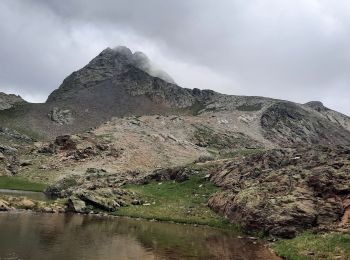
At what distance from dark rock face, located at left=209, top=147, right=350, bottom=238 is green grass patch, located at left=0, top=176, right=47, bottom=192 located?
186 ft

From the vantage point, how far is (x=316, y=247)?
127 ft

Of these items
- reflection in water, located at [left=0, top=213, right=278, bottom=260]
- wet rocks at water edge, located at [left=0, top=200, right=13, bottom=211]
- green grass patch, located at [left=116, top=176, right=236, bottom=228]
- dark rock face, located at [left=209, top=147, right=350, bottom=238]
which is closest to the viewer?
reflection in water, located at [left=0, top=213, right=278, bottom=260]

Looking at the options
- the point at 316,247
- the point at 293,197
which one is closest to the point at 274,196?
the point at 293,197

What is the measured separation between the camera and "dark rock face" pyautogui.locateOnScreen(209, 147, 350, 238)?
49281 millimetres

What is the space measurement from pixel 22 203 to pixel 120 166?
72658 millimetres

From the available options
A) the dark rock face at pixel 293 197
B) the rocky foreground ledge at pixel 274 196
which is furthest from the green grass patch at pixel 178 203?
the dark rock face at pixel 293 197

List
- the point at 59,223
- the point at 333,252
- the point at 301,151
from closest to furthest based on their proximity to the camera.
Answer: the point at 333,252 < the point at 59,223 < the point at 301,151

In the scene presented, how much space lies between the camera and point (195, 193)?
250ft

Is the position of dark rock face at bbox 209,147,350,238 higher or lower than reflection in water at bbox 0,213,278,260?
higher

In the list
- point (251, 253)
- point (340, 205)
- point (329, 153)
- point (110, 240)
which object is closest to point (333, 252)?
point (251, 253)

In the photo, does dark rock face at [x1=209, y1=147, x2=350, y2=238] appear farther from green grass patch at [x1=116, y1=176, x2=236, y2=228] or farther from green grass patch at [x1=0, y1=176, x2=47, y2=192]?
green grass patch at [x1=0, y1=176, x2=47, y2=192]

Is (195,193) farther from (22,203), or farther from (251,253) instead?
(251,253)

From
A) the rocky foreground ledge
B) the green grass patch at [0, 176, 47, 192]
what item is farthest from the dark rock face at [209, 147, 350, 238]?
the green grass patch at [0, 176, 47, 192]

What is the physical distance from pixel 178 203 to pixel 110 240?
28.8 m
